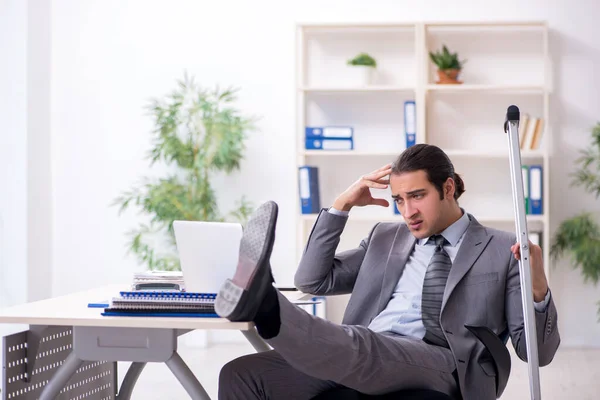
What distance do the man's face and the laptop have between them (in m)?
0.53

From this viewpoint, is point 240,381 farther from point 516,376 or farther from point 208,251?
point 516,376

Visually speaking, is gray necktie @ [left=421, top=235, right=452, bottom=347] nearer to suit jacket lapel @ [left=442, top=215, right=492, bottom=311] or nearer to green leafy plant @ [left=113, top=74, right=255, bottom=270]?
suit jacket lapel @ [left=442, top=215, right=492, bottom=311]

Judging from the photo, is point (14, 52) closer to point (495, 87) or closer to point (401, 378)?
point (495, 87)

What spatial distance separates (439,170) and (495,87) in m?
2.61

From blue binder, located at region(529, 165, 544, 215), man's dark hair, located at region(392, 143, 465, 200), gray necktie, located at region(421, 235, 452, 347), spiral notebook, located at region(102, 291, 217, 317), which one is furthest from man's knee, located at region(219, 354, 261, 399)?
blue binder, located at region(529, 165, 544, 215)

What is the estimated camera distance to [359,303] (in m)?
2.53

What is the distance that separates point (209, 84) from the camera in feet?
17.7

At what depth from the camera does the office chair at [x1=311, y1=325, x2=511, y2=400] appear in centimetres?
211

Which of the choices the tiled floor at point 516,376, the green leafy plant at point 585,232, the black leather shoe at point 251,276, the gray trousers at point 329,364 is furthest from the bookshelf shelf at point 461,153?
the black leather shoe at point 251,276

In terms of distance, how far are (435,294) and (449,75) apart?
2842 mm

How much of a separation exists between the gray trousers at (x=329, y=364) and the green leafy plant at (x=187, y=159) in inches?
108

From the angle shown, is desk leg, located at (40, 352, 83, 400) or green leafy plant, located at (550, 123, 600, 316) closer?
desk leg, located at (40, 352, 83, 400)

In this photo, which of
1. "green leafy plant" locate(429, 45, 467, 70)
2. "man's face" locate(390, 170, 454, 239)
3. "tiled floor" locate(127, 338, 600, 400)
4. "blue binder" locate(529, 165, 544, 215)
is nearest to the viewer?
"man's face" locate(390, 170, 454, 239)

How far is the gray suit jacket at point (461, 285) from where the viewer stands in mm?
2244
